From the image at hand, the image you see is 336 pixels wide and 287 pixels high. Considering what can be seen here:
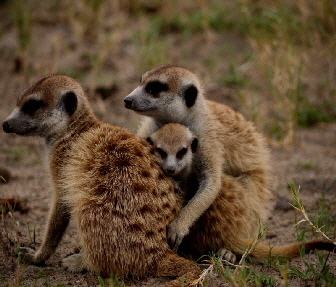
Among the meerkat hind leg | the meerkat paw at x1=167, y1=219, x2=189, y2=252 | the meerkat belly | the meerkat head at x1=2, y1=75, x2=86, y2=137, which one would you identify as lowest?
the meerkat hind leg

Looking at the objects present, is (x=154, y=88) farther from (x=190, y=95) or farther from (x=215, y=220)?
(x=215, y=220)

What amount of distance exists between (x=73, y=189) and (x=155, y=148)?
26.9 inches

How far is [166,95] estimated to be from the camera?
142 inches

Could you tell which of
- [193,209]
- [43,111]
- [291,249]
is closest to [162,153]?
[193,209]

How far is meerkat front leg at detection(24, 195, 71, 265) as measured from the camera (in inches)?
119

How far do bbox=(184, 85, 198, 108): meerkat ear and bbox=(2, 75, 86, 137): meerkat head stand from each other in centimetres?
85

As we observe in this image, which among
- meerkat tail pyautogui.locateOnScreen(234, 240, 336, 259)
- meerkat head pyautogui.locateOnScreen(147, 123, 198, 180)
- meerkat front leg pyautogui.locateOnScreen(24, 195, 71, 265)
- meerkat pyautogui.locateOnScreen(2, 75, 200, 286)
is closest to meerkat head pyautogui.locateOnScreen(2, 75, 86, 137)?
meerkat pyautogui.locateOnScreen(2, 75, 200, 286)

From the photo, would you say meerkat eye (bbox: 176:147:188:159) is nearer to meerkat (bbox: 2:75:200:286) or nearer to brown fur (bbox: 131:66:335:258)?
brown fur (bbox: 131:66:335:258)

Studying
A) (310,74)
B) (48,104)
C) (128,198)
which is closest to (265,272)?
(128,198)

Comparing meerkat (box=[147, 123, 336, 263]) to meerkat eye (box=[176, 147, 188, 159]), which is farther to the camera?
meerkat eye (box=[176, 147, 188, 159])

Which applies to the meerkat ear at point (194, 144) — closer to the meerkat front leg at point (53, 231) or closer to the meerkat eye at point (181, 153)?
the meerkat eye at point (181, 153)

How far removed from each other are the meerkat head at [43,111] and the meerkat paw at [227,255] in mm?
1327

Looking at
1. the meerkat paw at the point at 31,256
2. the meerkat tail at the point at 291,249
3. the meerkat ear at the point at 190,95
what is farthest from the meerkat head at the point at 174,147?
the meerkat paw at the point at 31,256

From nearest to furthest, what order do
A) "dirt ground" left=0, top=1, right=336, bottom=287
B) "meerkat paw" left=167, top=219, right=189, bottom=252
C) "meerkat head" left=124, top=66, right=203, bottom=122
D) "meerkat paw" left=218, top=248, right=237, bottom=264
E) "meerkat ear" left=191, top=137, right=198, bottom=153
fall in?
1. "meerkat paw" left=167, top=219, right=189, bottom=252
2. "dirt ground" left=0, top=1, right=336, bottom=287
3. "meerkat paw" left=218, top=248, right=237, bottom=264
4. "meerkat ear" left=191, top=137, right=198, bottom=153
5. "meerkat head" left=124, top=66, right=203, bottom=122
